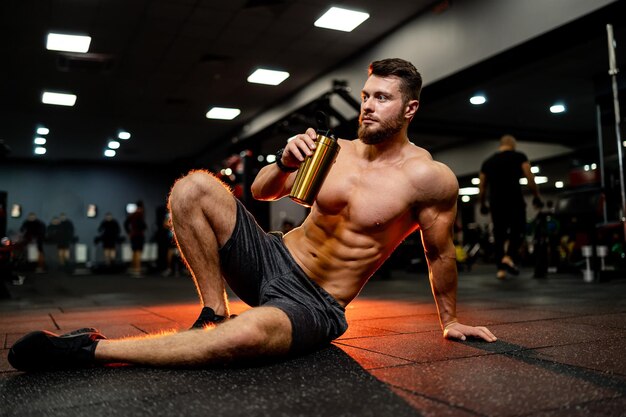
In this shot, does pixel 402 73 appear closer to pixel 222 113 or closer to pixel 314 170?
pixel 314 170

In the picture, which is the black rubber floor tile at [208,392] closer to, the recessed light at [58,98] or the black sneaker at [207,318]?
the black sneaker at [207,318]

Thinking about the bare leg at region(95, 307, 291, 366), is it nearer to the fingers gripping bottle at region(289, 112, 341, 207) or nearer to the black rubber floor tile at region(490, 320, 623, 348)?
the fingers gripping bottle at region(289, 112, 341, 207)

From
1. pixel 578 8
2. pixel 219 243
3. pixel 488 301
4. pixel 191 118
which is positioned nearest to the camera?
pixel 219 243

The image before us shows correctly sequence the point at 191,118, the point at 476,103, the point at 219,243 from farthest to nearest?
1. the point at 191,118
2. the point at 476,103
3. the point at 219,243

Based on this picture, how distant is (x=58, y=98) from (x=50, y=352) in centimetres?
888

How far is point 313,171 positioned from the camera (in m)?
1.54

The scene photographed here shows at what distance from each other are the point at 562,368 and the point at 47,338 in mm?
1438

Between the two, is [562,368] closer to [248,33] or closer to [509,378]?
[509,378]

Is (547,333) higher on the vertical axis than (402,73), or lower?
lower

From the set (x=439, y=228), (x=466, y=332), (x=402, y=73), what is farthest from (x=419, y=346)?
(x=402, y=73)

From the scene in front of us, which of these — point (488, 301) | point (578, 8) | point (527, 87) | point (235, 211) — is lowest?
point (488, 301)

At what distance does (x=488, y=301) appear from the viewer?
139 inches

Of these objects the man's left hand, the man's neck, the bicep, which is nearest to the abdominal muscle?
the bicep

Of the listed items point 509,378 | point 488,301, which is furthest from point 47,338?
point 488,301
